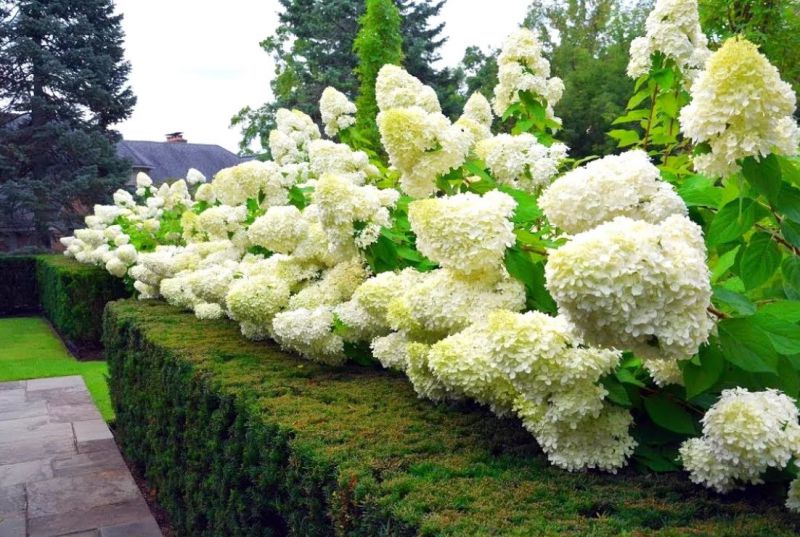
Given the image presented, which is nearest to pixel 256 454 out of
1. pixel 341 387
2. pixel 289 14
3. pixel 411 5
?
pixel 341 387

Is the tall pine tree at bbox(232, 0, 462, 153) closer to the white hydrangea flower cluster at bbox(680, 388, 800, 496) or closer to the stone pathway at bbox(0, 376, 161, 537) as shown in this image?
the stone pathway at bbox(0, 376, 161, 537)

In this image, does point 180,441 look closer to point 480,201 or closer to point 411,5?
point 480,201

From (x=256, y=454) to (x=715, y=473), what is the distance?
60.6 inches

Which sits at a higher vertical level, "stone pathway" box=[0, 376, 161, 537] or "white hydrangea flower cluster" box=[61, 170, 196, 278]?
"white hydrangea flower cluster" box=[61, 170, 196, 278]

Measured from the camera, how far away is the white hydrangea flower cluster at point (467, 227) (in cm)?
196

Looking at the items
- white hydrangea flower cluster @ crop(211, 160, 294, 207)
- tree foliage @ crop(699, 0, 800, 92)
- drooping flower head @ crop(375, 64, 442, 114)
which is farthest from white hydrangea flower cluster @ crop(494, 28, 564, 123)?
tree foliage @ crop(699, 0, 800, 92)

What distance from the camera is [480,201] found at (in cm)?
201

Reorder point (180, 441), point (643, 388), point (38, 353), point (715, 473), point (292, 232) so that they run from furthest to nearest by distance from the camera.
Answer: point (38, 353) < point (180, 441) < point (292, 232) < point (643, 388) < point (715, 473)

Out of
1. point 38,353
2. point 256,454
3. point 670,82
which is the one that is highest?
point 670,82

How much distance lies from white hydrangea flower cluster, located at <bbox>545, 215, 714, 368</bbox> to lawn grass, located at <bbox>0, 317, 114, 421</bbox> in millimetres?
6921

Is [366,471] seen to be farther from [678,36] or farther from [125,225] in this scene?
[125,225]

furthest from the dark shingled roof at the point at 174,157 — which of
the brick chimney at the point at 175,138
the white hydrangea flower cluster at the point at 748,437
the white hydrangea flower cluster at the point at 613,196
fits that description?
the white hydrangea flower cluster at the point at 748,437

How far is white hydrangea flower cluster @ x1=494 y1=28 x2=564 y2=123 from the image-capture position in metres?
4.15

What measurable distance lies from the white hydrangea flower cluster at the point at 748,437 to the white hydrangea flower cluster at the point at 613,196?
438 millimetres
